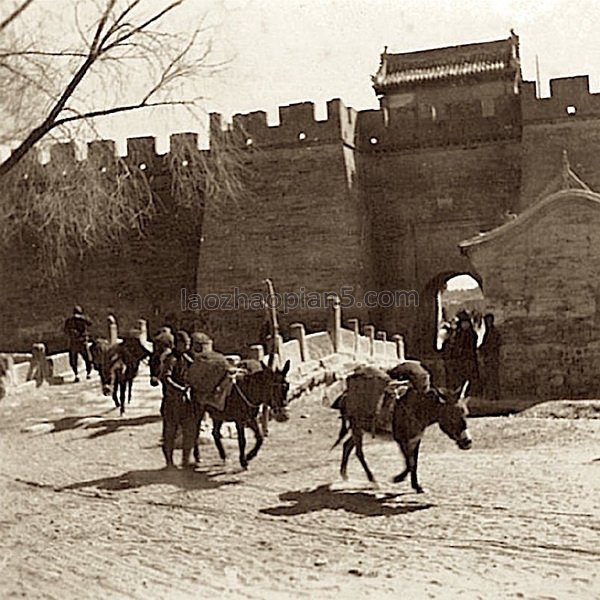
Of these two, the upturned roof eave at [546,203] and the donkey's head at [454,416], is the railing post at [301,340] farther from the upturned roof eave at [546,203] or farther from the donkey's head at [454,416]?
the donkey's head at [454,416]

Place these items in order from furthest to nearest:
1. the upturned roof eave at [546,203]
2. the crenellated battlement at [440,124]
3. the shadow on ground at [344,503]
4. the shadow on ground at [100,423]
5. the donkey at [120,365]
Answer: the crenellated battlement at [440,124] → the upturned roof eave at [546,203] → the donkey at [120,365] → the shadow on ground at [100,423] → the shadow on ground at [344,503]

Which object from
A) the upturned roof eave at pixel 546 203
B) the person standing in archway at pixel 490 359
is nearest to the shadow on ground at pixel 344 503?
the person standing in archway at pixel 490 359

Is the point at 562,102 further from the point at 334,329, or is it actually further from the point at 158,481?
the point at 158,481

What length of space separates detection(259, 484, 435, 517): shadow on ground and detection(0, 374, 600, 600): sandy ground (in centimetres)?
2

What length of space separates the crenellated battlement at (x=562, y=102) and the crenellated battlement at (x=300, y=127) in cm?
375

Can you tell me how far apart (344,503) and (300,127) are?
15.1m

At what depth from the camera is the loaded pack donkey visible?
7039 millimetres

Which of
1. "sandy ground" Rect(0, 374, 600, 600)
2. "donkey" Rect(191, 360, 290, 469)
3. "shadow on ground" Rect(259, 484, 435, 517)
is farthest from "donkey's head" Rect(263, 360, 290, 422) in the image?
"shadow on ground" Rect(259, 484, 435, 517)

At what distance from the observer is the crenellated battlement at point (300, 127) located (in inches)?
819

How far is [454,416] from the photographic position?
7.00 meters

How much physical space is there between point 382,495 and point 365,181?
15311 mm

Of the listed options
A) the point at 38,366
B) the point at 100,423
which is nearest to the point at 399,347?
the point at 38,366

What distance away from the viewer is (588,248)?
14.2 meters

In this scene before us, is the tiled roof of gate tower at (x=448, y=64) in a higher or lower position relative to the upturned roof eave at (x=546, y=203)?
higher
